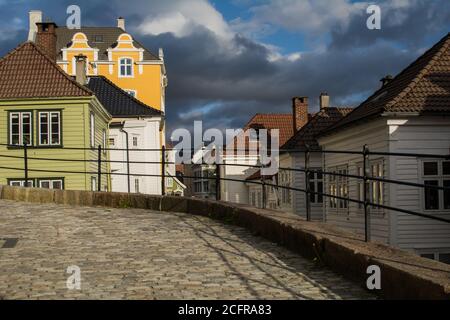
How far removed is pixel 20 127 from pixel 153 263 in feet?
74.9

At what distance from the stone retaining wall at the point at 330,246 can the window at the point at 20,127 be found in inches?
603

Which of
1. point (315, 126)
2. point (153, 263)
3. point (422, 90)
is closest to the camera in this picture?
point (153, 263)

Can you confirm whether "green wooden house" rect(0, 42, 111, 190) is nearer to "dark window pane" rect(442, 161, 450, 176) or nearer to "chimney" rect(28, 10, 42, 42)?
"dark window pane" rect(442, 161, 450, 176)

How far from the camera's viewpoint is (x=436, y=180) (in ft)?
72.3

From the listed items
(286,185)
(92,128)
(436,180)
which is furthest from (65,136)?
(436,180)

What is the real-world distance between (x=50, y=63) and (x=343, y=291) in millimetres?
26861

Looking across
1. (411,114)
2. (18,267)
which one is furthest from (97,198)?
(411,114)

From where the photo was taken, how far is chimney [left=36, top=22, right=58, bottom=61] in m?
34.7

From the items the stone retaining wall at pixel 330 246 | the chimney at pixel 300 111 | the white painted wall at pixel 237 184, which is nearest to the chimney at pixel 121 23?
the white painted wall at pixel 237 184

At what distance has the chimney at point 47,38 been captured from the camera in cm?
3469

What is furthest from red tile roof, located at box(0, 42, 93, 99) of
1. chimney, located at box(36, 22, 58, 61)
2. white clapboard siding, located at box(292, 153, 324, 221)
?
white clapboard siding, located at box(292, 153, 324, 221)

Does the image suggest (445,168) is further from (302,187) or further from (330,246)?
(330,246)
